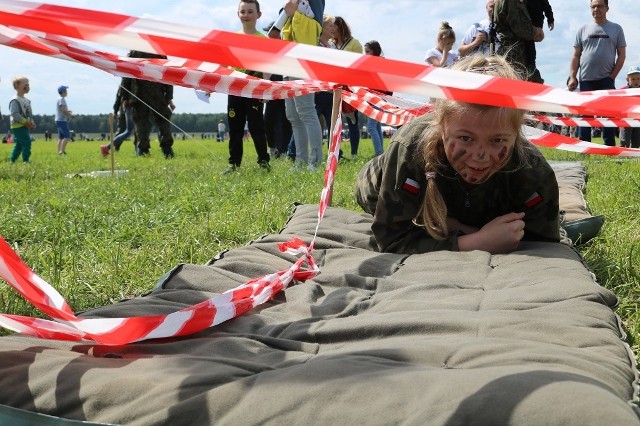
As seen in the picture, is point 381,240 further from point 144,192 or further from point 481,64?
point 144,192

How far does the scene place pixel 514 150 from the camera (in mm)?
3158

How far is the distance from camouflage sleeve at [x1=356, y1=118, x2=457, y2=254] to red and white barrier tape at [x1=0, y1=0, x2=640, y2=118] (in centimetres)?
153

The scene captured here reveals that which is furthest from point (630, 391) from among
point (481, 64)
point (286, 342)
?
point (481, 64)

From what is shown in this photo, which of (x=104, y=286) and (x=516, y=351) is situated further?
(x=104, y=286)

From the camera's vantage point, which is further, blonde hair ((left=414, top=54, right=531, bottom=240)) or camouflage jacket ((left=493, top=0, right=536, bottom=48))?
camouflage jacket ((left=493, top=0, right=536, bottom=48))

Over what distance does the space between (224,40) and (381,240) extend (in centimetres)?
181

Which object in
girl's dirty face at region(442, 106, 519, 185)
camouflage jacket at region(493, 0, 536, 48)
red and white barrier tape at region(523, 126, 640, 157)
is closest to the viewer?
girl's dirty face at region(442, 106, 519, 185)

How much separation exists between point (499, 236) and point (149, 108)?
30.1ft

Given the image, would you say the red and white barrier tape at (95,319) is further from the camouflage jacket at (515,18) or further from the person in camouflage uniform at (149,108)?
the person in camouflage uniform at (149,108)

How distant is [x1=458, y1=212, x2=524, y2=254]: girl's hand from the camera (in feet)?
10.3

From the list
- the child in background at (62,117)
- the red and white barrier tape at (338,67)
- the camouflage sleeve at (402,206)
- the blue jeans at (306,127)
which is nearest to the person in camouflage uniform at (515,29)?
the blue jeans at (306,127)

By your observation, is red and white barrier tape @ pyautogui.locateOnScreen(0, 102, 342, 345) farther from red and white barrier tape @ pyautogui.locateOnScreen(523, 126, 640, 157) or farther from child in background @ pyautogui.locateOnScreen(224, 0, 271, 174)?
child in background @ pyautogui.locateOnScreen(224, 0, 271, 174)

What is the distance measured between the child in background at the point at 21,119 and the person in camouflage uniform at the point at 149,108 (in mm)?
1565

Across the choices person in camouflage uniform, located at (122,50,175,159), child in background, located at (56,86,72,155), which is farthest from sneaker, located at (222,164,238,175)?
child in background, located at (56,86,72,155)
